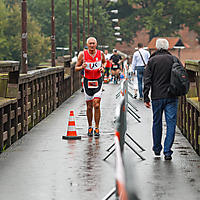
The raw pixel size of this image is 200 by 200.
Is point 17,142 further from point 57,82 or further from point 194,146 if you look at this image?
point 57,82

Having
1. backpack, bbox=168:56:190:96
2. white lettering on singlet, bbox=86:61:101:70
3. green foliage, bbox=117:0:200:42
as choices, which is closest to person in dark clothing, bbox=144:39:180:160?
backpack, bbox=168:56:190:96

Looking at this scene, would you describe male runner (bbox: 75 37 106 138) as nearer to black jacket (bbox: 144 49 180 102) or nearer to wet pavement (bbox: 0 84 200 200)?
wet pavement (bbox: 0 84 200 200)

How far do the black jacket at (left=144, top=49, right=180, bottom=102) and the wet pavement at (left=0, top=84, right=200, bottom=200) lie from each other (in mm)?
982

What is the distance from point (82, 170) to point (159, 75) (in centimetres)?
203

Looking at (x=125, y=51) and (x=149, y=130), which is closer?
(x=149, y=130)

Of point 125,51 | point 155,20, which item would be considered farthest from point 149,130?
point 125,51

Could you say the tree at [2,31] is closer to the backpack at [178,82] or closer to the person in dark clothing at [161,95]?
the person in dark clothing at [161,95]

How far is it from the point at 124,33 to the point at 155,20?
9.83 metres

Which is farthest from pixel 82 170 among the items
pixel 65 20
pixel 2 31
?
pixel 65 20

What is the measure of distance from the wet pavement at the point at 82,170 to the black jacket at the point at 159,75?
3.22 ft

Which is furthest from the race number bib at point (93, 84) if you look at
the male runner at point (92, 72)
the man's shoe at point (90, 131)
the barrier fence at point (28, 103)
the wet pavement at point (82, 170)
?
the barrier fence at point (28, 103)

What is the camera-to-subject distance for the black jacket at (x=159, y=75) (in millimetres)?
10805

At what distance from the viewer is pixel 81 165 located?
33.3 ft

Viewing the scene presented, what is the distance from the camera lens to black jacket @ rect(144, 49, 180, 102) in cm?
1080
